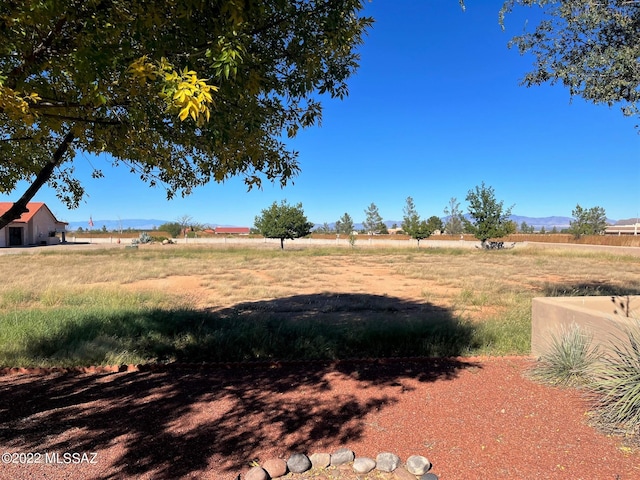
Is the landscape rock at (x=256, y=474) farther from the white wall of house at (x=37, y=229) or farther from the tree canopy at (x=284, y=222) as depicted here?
the white wall of house at (x=37, y=229)

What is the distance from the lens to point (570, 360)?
5.05m

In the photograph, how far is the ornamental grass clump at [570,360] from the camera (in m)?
4.95

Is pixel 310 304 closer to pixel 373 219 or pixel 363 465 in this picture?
pixel 363 465

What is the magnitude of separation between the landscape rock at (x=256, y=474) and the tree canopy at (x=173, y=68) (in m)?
2.70

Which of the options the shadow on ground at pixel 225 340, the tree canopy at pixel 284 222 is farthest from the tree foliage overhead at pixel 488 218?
the shadow on ground at pixel 225 340

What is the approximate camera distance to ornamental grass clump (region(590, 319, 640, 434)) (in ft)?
12.4

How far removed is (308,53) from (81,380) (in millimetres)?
5251

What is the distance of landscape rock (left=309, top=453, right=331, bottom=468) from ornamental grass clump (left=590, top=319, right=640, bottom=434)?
110 inches

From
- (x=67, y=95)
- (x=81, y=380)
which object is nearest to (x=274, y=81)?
(x=67, y=95)

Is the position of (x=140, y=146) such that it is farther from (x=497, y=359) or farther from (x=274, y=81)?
(x=497, y=359)

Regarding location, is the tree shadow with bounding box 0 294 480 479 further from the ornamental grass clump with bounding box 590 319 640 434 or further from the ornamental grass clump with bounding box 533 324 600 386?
the ornamental grass clump with bounding box 590 319 640 434

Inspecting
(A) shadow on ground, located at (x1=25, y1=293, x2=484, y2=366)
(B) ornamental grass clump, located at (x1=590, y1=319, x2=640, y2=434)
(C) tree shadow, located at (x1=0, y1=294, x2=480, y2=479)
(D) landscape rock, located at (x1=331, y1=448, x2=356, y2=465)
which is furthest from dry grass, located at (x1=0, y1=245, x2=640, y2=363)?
(D) landscape rock, located at (x1=331, y1=448, x2=356, y2=465)

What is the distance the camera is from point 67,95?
→ 12.6ft

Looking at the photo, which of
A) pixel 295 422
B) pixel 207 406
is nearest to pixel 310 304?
pixel 207 406
